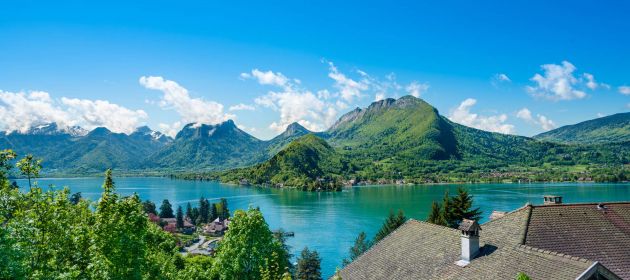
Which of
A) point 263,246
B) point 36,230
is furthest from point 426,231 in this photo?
point 36,230

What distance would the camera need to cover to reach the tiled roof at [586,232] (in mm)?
19422

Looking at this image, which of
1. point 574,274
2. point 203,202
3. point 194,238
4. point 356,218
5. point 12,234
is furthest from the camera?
point 203,202

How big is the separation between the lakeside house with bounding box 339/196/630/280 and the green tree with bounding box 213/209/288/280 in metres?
4.67

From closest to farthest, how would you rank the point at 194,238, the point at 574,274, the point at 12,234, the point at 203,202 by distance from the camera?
the point at 12,234, the point at 574,274, the point at 194,238, the point at 203,202

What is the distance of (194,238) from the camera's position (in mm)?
101562

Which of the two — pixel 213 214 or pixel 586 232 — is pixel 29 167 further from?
pixel 213 214

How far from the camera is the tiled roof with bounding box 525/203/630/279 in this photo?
19.4 m

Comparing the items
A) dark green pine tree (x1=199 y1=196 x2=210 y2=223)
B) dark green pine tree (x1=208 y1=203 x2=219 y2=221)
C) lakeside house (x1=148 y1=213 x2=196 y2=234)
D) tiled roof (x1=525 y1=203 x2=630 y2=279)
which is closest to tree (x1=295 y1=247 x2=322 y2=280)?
tiled roof (x1=525 y1=203 x2=630 y2=279)

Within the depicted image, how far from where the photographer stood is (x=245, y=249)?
2153 cm

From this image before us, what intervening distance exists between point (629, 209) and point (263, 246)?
A: 60.9 ft

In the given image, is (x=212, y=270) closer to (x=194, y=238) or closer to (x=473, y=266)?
(x=473, y=266)

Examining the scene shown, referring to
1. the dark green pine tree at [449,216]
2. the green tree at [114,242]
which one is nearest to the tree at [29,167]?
the green tree at [114,242]

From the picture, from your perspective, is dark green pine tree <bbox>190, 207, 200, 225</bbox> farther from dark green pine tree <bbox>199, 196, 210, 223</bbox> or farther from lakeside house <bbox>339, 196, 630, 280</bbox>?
lakeside house <bbox>339, 196, 630, 280</bbox>

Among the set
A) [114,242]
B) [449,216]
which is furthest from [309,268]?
[114,242]
